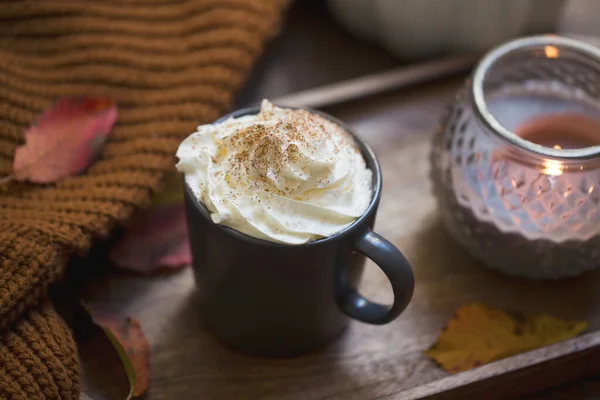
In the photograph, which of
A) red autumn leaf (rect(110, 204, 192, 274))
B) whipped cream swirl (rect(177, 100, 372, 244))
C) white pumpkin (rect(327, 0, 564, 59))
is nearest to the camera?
whipped cream swirl (rect(177, 100, 372, 244))

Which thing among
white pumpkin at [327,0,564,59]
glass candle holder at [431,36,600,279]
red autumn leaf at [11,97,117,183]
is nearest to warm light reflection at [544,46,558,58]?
glass candle holder at [431,36,600,279]

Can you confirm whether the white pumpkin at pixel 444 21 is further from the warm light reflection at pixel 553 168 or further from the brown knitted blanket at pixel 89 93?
the warm light reflection at pixel 553 168

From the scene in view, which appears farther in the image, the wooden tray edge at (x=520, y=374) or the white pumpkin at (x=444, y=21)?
the white pumpkin at (x=444, y=21)

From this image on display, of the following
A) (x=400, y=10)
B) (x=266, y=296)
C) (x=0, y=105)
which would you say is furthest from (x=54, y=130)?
(x=400, y=10)

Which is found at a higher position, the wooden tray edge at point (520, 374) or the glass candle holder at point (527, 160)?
the glass candle holder at point (527, 160)

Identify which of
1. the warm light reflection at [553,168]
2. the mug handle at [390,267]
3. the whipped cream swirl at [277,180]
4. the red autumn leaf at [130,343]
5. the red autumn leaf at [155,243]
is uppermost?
the whipped cream swirl at [277,180]

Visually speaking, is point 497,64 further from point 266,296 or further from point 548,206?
point 266,296

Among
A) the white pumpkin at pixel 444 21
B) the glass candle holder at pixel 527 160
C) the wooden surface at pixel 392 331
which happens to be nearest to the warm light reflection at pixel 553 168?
the glass candle holder at pixel 527 160

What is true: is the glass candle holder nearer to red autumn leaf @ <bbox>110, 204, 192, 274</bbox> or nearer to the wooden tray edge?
the wooden tray edge
